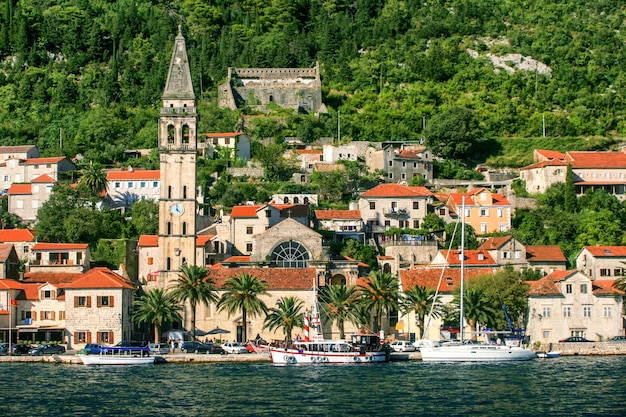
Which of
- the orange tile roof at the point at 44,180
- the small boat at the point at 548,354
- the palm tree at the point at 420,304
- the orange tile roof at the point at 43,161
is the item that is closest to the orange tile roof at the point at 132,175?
the orange tile roof at the point at 44,180

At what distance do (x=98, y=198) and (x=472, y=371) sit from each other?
53.2 metres

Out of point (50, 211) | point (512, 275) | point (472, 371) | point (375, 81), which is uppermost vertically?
point (375, 81)

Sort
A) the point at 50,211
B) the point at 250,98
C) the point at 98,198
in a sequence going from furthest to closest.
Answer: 1. the point at 250,98
2. the point at 98,198
3. the point at 50,211

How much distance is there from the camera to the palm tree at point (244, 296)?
88250 mm

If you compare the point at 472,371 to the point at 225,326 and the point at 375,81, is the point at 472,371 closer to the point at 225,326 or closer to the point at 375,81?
the point at 225,326

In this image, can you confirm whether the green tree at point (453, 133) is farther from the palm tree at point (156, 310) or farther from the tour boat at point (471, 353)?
the tour boat at point (471, 353)

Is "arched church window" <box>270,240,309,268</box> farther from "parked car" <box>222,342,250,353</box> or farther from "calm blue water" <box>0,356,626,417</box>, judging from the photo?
"calm blue water" <box>0,356,626,417</box>

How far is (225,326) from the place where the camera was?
92750 millimetres

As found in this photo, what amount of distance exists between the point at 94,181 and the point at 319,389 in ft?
191

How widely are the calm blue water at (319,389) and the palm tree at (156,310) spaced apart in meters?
8.22

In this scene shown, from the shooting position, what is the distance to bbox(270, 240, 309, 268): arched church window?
98938mm

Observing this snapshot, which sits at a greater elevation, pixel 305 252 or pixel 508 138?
pixel 508 138

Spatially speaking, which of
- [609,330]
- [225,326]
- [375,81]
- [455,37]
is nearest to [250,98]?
[375,81]

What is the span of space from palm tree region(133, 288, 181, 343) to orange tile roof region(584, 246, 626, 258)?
36.1 metres
